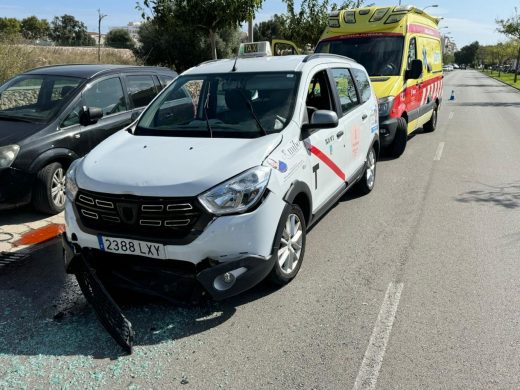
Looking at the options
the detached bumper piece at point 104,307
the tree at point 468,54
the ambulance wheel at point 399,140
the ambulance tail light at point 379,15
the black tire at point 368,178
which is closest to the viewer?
the detached bumper piece at point 104,307

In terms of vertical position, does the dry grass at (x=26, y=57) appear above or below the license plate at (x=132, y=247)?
above

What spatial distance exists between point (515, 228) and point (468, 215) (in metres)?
0.60

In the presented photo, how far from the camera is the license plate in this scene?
330cm

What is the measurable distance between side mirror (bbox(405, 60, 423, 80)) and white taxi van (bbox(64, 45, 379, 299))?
16.1ft

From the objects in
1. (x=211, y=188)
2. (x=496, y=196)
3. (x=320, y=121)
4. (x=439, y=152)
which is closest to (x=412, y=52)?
(x=439, y=152)

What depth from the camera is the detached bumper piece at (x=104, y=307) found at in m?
3.14

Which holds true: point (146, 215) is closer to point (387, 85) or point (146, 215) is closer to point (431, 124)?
point (387, 85)

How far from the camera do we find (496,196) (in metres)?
6.66

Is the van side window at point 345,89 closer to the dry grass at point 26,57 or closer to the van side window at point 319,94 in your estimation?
the van side window at point 319,94

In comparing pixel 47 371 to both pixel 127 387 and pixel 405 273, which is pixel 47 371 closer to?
pixel 127 387

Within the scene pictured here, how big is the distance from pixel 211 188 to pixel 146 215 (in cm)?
49

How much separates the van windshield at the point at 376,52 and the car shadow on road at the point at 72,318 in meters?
6.47

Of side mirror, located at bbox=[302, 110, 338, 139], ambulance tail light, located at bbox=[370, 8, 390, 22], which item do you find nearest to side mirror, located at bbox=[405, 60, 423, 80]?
ambulance tail light, located at bbox=[370, 8, 390, 22]

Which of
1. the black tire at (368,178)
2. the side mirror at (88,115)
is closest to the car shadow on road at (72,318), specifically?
the side mirror at (88,115)
